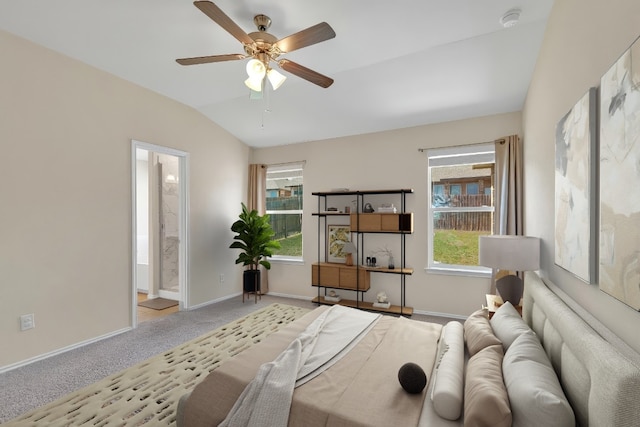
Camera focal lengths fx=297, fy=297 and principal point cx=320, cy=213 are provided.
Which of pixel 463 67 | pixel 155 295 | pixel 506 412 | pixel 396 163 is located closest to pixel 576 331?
pixel 506 412

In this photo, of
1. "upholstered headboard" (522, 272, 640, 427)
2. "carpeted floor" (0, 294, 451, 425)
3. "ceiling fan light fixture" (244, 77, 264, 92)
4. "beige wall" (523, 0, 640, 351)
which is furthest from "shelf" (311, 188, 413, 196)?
"upholstered headboard" (522, 272, 640, 427)

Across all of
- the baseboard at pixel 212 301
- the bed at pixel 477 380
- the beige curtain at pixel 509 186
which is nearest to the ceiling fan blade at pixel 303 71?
the bed at pixel 477 380

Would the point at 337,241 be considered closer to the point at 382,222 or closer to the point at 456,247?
the point at 382,222

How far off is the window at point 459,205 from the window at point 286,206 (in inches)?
84.8

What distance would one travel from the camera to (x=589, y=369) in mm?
1007

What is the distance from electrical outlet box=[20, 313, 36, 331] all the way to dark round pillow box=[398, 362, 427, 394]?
334 cm

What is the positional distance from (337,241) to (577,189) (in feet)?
11.0

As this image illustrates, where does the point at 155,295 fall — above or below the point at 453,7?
below

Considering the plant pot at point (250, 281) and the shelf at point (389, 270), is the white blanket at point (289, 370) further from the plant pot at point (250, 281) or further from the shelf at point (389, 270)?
the plant pot at point (250, 281)

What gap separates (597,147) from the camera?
4.38 feet

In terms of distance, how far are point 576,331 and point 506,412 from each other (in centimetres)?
44

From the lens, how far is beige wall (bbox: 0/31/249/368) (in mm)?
2652

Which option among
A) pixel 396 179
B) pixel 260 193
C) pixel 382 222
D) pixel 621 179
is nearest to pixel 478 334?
pixel 621 179

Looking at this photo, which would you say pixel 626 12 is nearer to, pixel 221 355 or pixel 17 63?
pixel 221 355
